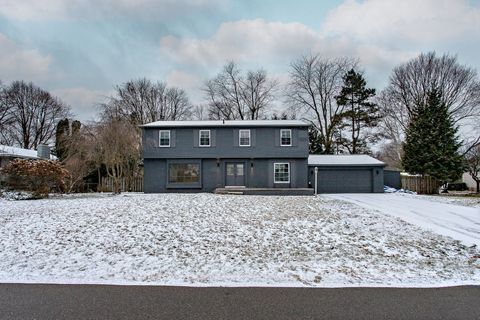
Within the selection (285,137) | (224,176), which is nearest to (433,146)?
(285,137)

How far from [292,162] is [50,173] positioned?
15014mm

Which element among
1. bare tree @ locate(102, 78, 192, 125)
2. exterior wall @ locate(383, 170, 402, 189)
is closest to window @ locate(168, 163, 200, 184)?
bare tree @ locate(102, 78, 192, 125)

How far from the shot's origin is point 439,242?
7.15 metres

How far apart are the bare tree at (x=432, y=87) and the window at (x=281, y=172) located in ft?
49.3

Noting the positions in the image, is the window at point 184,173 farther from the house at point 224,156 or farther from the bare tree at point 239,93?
the bare tree at point 239,93

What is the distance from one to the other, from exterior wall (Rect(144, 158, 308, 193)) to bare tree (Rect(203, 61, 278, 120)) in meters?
15.6

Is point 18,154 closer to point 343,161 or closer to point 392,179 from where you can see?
point 343,161

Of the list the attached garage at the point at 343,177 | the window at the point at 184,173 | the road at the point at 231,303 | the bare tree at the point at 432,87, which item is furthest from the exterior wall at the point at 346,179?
the road at the point at 231,303

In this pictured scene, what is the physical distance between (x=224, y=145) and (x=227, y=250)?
581 inches

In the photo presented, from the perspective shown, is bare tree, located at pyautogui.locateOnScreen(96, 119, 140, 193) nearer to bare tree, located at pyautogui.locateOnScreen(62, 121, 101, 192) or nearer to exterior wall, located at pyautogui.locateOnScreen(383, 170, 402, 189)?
bare tree, located at pyautogui.locateOnScreen(62, 121, 101, 192)

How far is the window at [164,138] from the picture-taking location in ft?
69.3

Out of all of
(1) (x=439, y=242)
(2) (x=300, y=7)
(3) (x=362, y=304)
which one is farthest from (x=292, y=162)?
(3) (x=362, y=304)

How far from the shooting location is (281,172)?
68.4ft

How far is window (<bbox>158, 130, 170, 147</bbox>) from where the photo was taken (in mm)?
21109
